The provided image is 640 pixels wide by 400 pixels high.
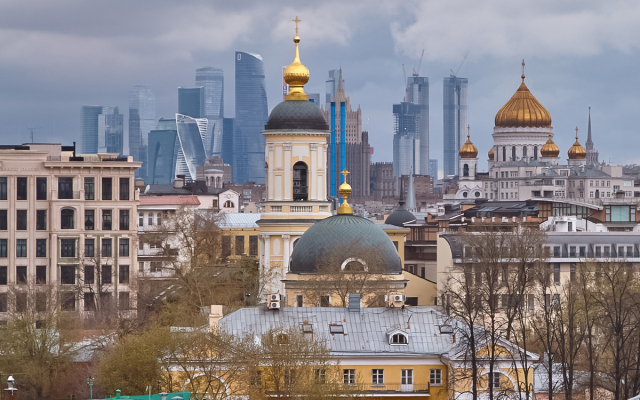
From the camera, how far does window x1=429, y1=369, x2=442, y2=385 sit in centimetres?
6341

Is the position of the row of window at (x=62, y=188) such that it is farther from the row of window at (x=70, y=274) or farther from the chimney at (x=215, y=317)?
the chimney at (x=215, y=317)

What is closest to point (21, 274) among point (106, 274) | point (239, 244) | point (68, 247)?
point (68, 247)

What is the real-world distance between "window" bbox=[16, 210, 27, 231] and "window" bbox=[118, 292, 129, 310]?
23.6 feet

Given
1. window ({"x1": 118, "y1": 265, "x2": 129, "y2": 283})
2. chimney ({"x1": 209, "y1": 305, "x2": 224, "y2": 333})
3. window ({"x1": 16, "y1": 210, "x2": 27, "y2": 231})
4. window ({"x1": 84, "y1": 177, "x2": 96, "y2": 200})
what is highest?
window ({"x1": 84, "y1": 177, "x2": 96, "y2": 200})

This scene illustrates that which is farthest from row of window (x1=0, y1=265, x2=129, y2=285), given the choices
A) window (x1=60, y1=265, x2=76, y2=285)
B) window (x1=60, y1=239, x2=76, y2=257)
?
window (x1=60, y1=239, x2=76, y2=257)

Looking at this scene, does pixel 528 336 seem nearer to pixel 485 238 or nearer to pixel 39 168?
pixel 485 238

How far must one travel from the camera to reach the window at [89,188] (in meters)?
100

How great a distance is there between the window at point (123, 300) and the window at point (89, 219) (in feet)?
15.4

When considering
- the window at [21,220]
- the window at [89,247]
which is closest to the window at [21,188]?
the window at [21,220]

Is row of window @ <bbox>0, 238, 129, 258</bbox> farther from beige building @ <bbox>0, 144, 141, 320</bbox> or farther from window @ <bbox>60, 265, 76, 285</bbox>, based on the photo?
window @ <bbox>60, 265, 76, 285</bbox>

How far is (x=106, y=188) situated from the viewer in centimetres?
10069

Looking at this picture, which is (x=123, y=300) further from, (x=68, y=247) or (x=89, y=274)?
(x=68, y=247)

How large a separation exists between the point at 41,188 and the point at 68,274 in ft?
Answer: 17.6

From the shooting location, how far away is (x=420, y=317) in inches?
2601
